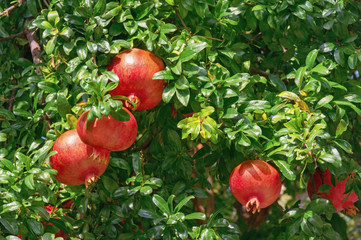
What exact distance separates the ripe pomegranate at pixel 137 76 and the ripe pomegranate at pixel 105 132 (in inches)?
3.2

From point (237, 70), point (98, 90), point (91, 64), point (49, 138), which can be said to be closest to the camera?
point (98, 90)

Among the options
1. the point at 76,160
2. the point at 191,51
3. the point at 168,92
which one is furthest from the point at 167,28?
the point at 76,160

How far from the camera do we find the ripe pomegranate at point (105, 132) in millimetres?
1750

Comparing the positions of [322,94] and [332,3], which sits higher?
[332,3]

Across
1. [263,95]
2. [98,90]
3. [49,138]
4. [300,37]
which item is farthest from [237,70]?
[49,138]

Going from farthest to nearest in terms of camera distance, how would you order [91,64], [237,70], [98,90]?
[237,70], [91,64], [98,90]

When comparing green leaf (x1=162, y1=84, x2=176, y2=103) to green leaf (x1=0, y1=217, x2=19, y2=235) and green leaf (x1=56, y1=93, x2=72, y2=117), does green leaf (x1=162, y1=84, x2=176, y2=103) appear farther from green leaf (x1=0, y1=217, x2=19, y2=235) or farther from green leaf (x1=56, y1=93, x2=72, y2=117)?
green leaf (x1=0, y1=217, x2=19, y2=235)

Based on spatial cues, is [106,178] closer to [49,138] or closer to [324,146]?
[49,138]

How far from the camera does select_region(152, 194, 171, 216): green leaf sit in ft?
6.37

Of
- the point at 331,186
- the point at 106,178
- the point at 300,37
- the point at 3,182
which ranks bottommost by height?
the point at 331,186

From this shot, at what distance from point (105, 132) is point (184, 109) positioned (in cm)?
50

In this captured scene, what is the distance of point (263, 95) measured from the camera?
2182 mm

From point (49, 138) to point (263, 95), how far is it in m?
0.85

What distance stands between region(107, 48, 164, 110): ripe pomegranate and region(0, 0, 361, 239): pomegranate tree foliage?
0.11 ft
